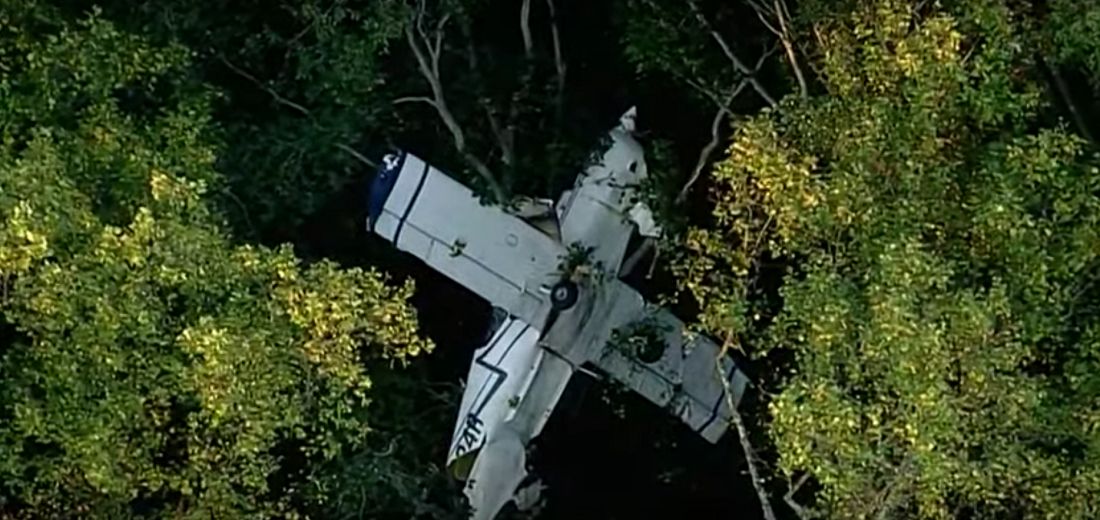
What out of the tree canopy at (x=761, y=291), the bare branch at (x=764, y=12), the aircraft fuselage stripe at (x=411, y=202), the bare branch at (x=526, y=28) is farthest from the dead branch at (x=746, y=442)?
the bare branch at (x=526, y=28)

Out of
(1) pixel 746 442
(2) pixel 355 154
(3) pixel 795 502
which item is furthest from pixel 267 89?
(3) pixel 795 502

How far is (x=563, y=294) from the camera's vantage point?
308 inches

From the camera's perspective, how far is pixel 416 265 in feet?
29.6

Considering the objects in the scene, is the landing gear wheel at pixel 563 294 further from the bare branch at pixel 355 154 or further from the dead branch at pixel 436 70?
the bare branch at pixel 355 154

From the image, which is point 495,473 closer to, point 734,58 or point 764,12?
point 734,58

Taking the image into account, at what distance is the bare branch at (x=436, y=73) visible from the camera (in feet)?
26.9

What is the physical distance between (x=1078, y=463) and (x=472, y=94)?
3.47 meters

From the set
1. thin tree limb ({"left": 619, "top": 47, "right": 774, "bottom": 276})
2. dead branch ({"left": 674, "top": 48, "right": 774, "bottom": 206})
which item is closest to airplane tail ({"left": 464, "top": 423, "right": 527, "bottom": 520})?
thin tree limb ({"left": 619, "top": 47, "right": 774, "bottom": 276})

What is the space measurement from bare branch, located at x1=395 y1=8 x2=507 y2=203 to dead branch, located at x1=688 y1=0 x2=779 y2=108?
1179mm

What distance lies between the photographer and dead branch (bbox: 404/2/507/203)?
8188 mm

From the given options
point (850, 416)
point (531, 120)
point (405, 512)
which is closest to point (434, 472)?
point (405, 512)

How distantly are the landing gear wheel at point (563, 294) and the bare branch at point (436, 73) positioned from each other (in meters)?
0.58

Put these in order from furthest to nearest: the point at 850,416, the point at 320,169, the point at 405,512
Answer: the point at 320,169 < the point at 405,512 < the point at 850,416

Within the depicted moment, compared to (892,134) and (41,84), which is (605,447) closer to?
(892,134)
